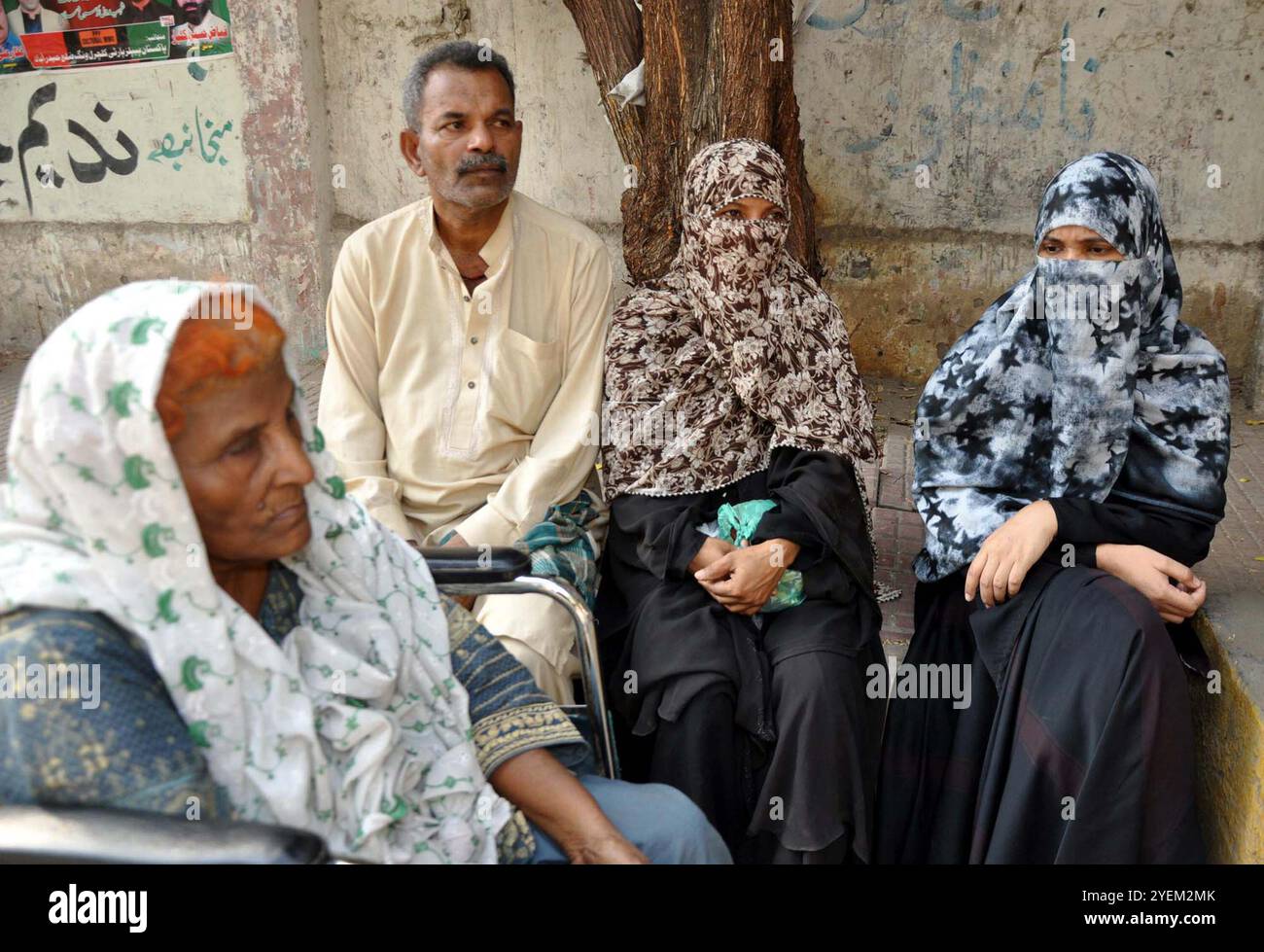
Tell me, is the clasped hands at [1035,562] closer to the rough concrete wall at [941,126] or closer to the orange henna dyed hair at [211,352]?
the orange henna dyed hair at [211,352]

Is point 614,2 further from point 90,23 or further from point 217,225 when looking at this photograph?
point 90,23

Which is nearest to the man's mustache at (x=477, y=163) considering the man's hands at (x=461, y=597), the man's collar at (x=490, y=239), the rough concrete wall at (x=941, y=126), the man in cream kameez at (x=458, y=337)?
the man in cream kameez at (x=458, y=337)

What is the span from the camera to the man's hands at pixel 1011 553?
7.86 feet

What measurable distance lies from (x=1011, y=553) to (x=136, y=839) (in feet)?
5.94

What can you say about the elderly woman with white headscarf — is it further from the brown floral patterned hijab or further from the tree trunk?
the tree trunk

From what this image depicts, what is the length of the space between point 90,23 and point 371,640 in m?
6.09

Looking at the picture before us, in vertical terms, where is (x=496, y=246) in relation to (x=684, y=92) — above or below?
below

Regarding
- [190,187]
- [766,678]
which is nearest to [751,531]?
[766,678]

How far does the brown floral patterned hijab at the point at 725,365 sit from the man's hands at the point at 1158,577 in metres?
0.66

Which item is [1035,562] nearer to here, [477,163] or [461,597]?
[461,597]

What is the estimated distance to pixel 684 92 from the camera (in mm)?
3959

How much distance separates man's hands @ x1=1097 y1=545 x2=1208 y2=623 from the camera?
232 cm

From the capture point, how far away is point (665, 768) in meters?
2.46

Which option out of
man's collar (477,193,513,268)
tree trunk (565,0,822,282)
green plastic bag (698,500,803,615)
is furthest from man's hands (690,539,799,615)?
tree trunk (565,0,822,282)
